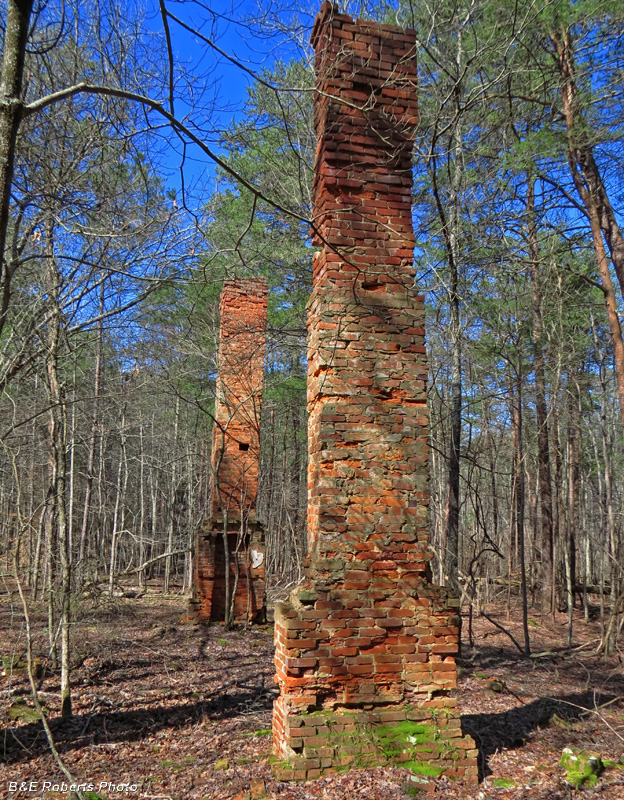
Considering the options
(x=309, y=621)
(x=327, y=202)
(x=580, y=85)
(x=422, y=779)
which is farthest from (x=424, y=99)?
(x=422, y=779)

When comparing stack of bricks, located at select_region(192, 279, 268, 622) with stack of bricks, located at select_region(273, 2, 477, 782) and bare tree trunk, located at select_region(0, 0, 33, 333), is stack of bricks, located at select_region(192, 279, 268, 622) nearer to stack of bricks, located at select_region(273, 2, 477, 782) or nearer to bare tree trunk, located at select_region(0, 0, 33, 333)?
stack of bricks, located at select_region(273, 2, 477, 782)

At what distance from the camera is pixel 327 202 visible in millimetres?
4633

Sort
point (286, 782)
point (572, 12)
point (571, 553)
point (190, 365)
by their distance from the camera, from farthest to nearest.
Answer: point (190, 365), point (571, 553), point (572, 12), point (286, 782)

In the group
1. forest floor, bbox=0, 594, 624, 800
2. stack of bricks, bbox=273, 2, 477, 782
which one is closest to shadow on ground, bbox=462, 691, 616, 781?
forest floor, bbox=0, 594, 624, 800

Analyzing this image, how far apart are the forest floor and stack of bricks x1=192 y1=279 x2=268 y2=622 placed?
1.07 meters


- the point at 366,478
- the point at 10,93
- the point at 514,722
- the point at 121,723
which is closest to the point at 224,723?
the point at 121,723

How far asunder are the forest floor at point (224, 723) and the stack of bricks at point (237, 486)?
1.07m

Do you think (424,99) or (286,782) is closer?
(286,782)

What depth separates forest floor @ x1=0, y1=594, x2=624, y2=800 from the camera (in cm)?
403

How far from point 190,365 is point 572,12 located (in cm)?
1213

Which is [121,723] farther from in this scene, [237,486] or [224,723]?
[237,486]

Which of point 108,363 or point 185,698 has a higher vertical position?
point 108,363

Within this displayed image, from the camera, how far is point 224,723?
5.75 m

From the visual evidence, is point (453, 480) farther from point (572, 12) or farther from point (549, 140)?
point (572, 12)
